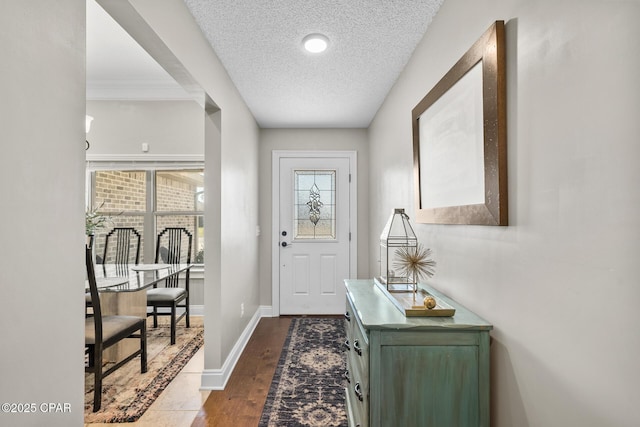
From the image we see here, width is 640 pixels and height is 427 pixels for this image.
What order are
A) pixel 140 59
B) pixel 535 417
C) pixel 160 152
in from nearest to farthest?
pixel 535 417
pixel 140 59
pixel 160 152

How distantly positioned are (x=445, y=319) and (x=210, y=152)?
191cm

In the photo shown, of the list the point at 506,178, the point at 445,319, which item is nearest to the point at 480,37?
the point at 506,178

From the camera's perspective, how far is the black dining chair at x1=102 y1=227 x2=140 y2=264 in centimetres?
382

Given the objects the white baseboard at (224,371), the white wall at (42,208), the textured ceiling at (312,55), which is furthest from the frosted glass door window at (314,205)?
the white wall at (42,208)

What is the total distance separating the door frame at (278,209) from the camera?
13.6ft

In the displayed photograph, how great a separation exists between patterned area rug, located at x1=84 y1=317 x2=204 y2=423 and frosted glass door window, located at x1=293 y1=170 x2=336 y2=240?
1701 millimetres

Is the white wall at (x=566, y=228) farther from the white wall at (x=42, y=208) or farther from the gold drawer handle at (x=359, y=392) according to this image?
the white wall at (x=42, y=208)

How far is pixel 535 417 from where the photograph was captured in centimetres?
102

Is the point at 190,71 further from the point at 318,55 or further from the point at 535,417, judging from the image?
the point at 535,417

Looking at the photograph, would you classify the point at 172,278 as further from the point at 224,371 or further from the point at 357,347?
the point at 357,347

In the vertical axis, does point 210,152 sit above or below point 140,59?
below

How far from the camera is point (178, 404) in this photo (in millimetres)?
2182

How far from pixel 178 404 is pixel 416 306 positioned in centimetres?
180

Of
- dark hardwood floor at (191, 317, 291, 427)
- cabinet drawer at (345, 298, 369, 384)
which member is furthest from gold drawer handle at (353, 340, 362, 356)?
dark hardwood floor at (191, 317, 291, 427)
